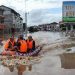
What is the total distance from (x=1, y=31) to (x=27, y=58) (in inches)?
2249

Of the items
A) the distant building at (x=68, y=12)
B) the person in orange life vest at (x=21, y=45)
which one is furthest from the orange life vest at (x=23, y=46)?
the distant building at (x=68, y=12)

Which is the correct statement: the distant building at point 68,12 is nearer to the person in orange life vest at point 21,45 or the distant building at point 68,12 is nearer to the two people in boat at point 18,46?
the two people in boat at point 18,46

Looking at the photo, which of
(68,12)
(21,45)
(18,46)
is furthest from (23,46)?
(68,12)

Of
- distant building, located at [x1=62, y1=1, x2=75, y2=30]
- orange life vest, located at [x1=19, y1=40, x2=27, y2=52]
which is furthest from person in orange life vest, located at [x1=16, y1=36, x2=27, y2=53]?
distant building, located at [x1=62, y1=1, x2=75, y2=30]

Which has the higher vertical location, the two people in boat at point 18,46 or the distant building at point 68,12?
the distant building at point 68,12

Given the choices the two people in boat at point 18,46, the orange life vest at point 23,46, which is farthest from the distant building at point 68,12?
the orange life vest at point 23,46

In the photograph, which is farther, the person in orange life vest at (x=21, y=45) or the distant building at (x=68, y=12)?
the distant building at (x=68, y=12)

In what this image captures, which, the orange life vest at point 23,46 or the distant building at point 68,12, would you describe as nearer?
the orange life vest at point 23,46

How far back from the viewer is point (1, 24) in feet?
231

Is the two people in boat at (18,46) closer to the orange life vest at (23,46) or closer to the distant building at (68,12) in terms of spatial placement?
the orange life vest at (23,46)

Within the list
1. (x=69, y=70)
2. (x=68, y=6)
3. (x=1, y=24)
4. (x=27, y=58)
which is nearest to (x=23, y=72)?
(x=69, y=70)

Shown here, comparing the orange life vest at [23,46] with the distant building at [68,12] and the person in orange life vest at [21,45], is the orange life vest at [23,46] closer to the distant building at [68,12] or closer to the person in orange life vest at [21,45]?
the person in orange life vest at [21,45]

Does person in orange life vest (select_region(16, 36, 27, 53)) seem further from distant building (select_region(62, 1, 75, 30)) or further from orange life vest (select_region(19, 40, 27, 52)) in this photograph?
distant building (select_region(62, 1, 75, 30))

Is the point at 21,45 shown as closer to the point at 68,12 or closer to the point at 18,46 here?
the point at 18,46
